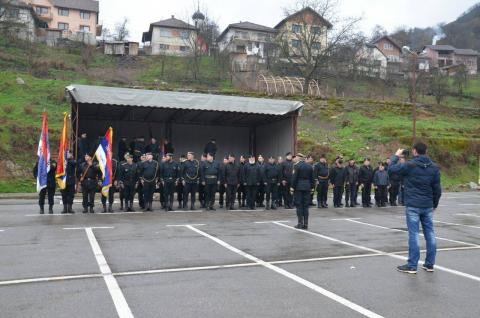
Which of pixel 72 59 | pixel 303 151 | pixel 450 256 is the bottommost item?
pixel 450 256

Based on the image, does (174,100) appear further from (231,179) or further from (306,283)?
(306,283)

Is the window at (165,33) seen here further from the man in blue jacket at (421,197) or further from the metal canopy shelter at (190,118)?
the man in blue jacket at (421,197)

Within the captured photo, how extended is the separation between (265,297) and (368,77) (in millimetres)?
52033

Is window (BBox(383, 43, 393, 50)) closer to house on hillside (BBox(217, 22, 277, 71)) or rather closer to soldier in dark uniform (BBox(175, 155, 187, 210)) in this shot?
house on hillside (BBox(217, 22, 277, 71))

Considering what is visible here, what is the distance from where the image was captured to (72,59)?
46.2 meters

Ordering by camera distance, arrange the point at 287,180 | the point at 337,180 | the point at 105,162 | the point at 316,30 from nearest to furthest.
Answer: the point at 105,162 → the point at 287,180 → the point at 337,180 → the point at 316,30

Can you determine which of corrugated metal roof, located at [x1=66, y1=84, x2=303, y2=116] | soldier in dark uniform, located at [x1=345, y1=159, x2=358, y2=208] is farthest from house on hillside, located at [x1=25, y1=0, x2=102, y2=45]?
soldier in dark uniform, located at [x1=345, y1=159, x2=358, y2=208]

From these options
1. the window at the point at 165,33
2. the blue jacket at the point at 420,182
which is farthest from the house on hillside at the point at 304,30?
the blue jacket at the point at 420,182

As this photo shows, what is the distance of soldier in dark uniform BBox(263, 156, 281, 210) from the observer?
53.1 ft

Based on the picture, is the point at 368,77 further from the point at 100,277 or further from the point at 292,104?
the point at 100,277

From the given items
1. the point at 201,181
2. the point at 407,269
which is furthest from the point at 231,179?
the point at 407,269

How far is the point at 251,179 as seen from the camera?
52.4ft

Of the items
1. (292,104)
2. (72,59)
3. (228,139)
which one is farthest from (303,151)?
(72,59)

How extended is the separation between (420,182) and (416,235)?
2.67ft
